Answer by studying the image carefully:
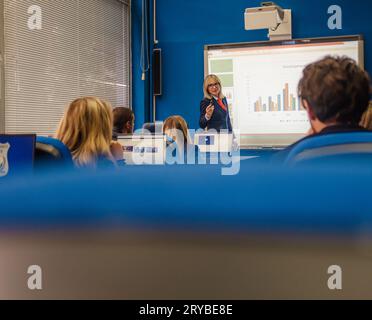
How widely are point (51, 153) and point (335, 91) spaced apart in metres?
0.23

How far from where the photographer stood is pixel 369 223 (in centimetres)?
33

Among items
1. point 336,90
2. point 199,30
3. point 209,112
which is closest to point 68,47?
point 209,112

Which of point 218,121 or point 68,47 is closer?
point 218,121

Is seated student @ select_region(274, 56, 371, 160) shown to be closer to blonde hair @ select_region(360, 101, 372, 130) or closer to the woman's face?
blonde hair @ select_region(360, 101, 372, 130)

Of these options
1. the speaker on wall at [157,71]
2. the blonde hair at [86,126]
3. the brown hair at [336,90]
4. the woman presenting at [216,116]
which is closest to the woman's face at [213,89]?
the woman presenting at [216,116]

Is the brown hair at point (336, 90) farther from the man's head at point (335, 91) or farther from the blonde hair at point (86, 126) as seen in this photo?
the blonde hair at point (86, 126)

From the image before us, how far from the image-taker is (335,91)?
13.3 inches

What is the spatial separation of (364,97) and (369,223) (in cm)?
8

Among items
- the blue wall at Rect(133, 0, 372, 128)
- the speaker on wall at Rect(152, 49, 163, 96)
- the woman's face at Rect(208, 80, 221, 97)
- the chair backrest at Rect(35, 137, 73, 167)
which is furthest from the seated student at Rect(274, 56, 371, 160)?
the speaker on wall at Rect(152, 49, 163, 96)

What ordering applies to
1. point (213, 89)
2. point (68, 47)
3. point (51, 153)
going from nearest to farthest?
point (51, 153) < point (213, 89) < point (68, 47)

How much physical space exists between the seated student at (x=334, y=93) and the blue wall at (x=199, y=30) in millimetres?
2938

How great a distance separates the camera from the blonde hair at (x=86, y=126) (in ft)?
1.53

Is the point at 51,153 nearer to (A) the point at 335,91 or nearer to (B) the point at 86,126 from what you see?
(B) the point at 86,126

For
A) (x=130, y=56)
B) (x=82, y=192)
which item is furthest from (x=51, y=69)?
(x=82, y=192)
